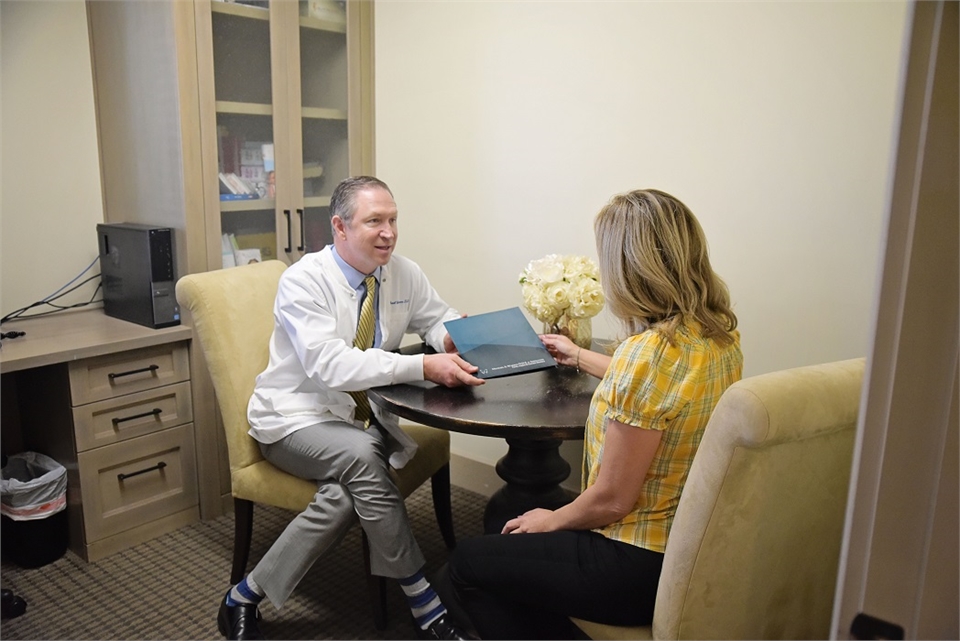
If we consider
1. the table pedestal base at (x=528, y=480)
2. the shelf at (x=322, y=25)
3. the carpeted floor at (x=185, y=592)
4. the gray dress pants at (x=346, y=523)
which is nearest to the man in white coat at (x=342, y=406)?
the gray dress pants at (x=346, y=523)

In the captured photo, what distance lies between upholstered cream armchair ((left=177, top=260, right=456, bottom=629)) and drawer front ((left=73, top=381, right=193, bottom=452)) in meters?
0.47

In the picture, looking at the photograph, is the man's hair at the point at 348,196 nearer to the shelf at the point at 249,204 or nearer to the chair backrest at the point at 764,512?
the shelf at the point at 249,204

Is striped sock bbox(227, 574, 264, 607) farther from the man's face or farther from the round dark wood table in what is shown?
the man's face

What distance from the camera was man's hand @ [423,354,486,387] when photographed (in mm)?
2041

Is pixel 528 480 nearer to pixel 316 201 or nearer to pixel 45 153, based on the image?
pixel 316 201

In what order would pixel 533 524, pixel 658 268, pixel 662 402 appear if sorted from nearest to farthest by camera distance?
pixel 662 402, pixel 658 268, pixel 533 524

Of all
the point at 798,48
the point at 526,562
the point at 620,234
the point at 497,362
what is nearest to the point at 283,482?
the point at 497,362

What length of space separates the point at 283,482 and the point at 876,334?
1.92 metres

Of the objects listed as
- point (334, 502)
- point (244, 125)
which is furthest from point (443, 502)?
point (244, 125)

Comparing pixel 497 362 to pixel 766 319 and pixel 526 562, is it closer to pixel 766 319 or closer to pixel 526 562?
pixel 526 562

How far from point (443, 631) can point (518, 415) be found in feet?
2.24

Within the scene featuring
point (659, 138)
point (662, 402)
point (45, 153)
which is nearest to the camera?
point (662, 402)

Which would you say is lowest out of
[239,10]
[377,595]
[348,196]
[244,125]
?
[377,595]

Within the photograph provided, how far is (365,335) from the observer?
7.68 feet
